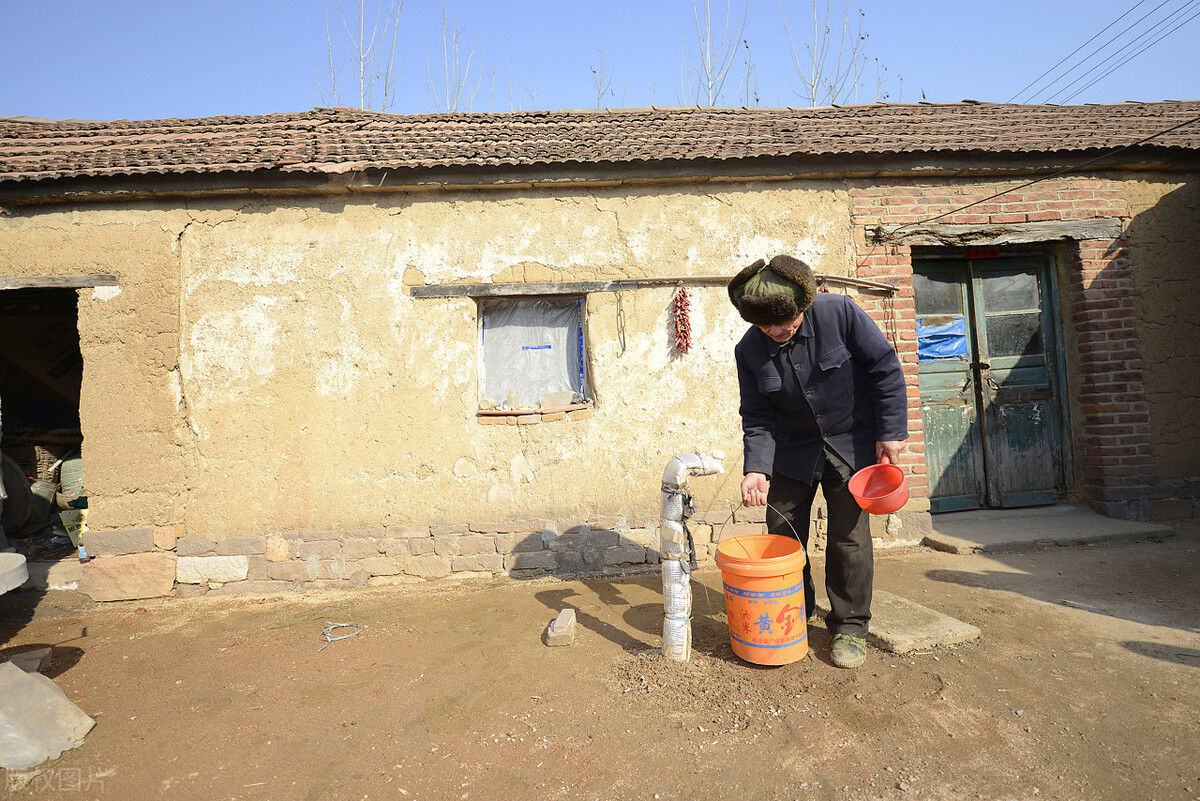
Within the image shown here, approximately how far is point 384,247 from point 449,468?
191 centimetres

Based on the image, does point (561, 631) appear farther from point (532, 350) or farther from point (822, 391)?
point (532, 350)

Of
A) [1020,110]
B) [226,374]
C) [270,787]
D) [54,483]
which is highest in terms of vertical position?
[1020,110]

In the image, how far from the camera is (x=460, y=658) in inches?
135

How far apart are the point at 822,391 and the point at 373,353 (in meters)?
3.52

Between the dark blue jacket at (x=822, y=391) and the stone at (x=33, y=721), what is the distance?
11.3ft

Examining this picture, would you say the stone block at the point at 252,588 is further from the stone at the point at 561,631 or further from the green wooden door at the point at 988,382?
the green wooden door at the point at 988,382

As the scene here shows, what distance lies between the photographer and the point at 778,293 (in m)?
2.84

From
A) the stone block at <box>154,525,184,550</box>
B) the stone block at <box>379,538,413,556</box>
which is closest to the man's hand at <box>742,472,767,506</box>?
the stone block at <box>379,538,413,556</box>

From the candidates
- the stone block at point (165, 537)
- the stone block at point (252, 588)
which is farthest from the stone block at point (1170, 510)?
the stone block at point (165, 537)

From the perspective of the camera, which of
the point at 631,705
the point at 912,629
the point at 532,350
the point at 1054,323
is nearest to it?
the point at 631,705

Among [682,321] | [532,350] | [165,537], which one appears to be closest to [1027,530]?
[682,321]

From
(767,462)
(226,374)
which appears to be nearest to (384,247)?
(226,374)

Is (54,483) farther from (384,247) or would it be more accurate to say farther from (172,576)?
(384,247)

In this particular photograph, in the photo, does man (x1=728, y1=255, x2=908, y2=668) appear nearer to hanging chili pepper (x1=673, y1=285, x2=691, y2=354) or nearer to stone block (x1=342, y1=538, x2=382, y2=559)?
hanging chili pepper (x1=673, y1=285, x2=691, y2=354)
